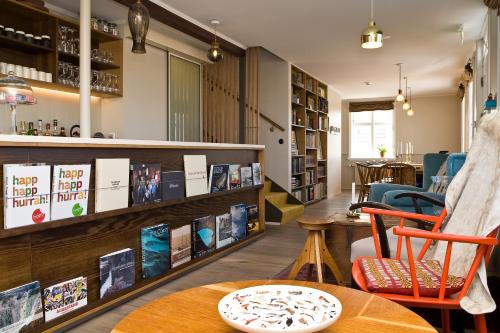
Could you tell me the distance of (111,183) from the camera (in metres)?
2.71

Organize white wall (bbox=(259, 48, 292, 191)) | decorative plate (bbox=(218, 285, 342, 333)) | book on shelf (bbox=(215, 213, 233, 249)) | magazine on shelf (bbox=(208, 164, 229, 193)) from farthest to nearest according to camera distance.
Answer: white wall (bbox=(259, 48, 292, 191))
book on shelf (bbox=(215, 213, 233, 249))
magazine on shelf (bbox=(208, 164, 229, 193))
decorative plate (bbox=(218, 285, 342, 333))

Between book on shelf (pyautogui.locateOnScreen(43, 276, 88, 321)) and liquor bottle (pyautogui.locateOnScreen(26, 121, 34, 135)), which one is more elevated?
liquor bottle (pyautogui.locateOnScreen(26, 121, 34, 135))

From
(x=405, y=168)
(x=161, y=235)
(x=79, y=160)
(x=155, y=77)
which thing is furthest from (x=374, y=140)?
(x=79, y=160)

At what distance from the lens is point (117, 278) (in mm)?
2754

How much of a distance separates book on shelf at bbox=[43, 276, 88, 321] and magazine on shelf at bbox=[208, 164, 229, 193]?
1.69 meters

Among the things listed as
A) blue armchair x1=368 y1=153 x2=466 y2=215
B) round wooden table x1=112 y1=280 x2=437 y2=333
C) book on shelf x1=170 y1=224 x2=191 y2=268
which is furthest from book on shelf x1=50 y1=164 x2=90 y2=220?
blue armchair x1=368 y1=153 x2=466 y2=215

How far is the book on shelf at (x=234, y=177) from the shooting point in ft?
14.3

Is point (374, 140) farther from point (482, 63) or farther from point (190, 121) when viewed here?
point (190, 121)

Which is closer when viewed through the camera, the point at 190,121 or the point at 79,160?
the point at 79,160

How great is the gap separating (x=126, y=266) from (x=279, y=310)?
1.99 m

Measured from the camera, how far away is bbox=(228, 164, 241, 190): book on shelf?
14.3ft

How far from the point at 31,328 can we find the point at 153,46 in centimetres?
441

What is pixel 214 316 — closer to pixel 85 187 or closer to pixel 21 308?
pixel 21 308

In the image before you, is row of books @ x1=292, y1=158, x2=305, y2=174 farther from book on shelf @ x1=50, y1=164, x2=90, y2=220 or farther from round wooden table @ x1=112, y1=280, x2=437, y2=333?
round wooden table @ x1=112, y1=280, x2=437, y2=333
